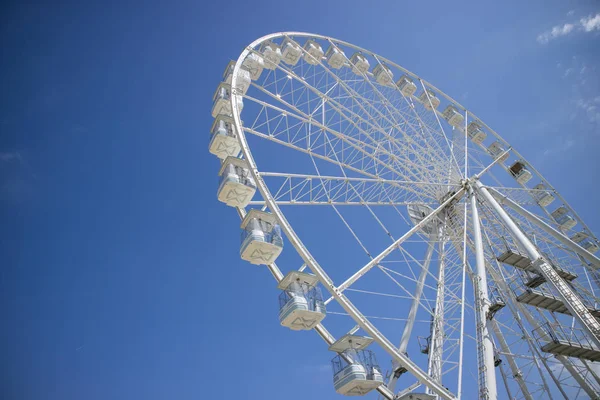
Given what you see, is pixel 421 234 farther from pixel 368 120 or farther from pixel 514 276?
pixel 368 120

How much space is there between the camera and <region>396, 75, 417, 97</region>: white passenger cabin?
21453mm

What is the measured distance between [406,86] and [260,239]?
12330mm

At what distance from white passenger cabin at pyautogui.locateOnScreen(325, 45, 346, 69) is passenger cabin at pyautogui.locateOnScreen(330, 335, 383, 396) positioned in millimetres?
11915

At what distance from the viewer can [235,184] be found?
14141 millimetres

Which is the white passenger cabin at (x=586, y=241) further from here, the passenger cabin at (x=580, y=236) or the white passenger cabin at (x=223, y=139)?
the white passenger cabin at (x=223, y=139)

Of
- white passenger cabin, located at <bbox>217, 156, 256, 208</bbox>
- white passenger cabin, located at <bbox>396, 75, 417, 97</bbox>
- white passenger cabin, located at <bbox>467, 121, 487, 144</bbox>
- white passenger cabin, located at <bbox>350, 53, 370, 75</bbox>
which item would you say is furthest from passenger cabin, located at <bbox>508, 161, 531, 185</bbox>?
white passenger cabin, located at <bbox>217, 156, 256, 208</bbox>

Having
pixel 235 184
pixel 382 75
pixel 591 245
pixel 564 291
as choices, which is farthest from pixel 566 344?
pixel 382 75

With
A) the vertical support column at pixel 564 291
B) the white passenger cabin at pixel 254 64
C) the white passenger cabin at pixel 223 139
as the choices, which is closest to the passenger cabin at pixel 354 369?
the vertical support column at pixel 564 291

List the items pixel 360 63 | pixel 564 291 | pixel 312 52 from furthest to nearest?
pixel 360 63
pixel 312 52
pixel 564 291

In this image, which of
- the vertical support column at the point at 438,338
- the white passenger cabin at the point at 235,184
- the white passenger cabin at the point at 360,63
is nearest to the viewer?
the white passenger cabin at the point at 235,184

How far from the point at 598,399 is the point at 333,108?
12.5 metres

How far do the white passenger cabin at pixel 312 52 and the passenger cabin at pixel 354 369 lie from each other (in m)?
11.4

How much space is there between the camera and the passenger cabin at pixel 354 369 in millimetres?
11914

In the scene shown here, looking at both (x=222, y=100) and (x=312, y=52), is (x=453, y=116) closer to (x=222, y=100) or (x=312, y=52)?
(x=312, y=52)
